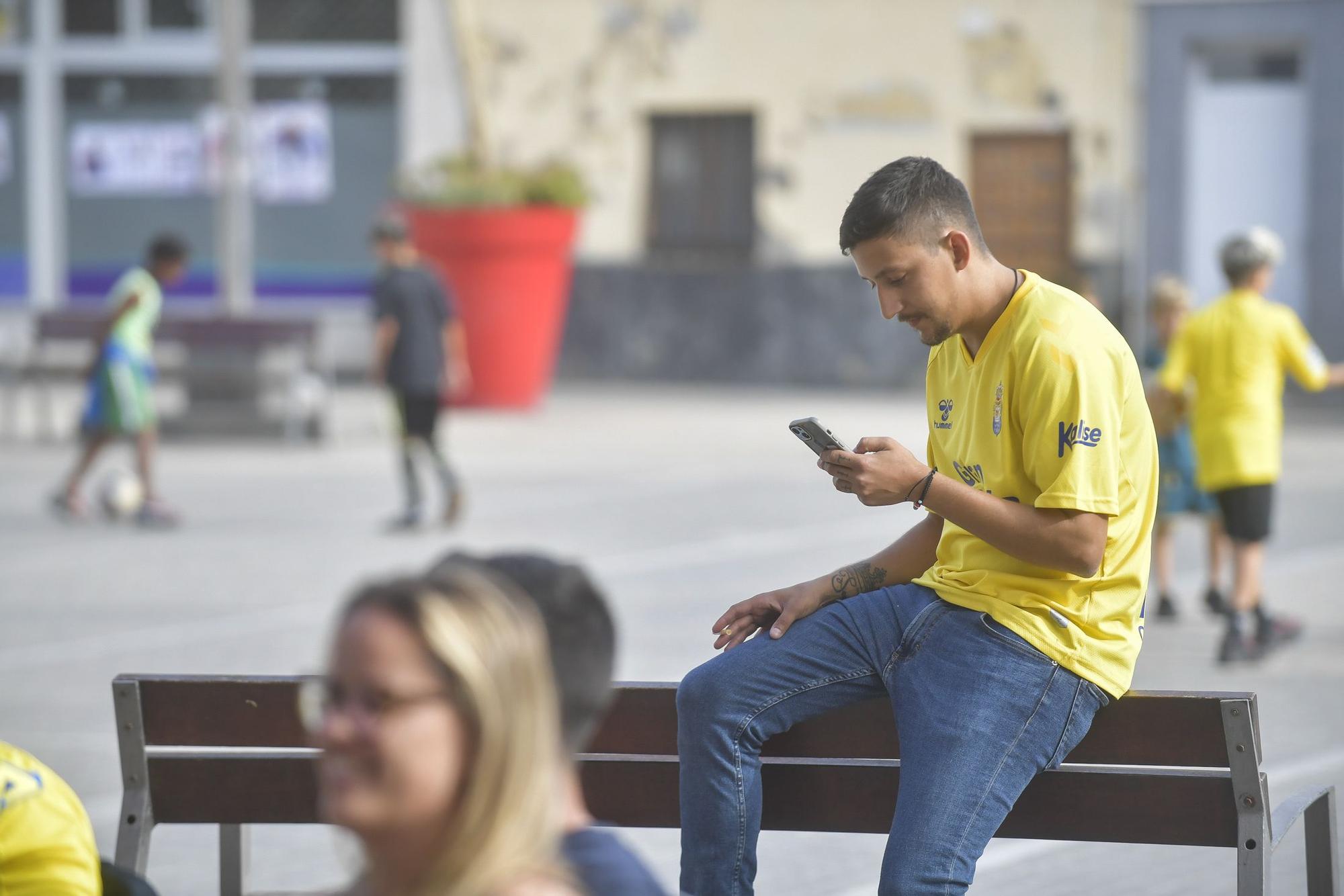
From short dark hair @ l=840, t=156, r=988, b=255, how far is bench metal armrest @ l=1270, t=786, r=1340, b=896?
1.19 m

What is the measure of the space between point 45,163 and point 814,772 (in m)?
20.1

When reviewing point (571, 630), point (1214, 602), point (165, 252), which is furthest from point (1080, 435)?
point (165, 252)

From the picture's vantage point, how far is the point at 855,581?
336 centimetres

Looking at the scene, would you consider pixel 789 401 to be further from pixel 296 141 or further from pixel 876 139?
pixel 296 141

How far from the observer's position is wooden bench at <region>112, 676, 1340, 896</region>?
3.01 m

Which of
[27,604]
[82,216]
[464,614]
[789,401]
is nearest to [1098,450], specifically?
[464,614]

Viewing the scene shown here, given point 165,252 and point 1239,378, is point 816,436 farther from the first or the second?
point 165,252

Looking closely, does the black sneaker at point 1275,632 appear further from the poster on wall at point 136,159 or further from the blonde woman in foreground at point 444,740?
the poster on wall at point 136,159

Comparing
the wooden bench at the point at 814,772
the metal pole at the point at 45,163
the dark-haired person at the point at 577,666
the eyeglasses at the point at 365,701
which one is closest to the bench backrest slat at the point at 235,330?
the metal pole at the point at 45,163

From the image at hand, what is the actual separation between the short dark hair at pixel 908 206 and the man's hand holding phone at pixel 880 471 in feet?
1.08

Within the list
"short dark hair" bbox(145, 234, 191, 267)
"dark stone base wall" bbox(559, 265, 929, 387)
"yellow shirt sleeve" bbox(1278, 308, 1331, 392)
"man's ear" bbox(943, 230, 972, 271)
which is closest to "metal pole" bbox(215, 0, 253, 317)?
"short dark hair" bbox(145, 234, 191, 267)

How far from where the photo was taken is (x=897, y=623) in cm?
317

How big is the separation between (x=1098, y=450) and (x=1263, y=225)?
55.0ft

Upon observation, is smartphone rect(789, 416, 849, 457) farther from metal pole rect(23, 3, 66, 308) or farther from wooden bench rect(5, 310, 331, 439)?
metal pole rect(23, 3, 66, 308)
